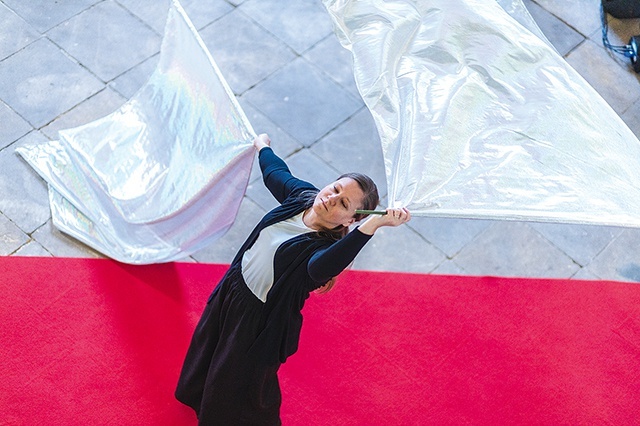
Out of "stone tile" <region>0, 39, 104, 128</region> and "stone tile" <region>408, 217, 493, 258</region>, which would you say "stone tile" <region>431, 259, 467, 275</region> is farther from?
"stone tile" <region>0, 39, 104, 128</region>

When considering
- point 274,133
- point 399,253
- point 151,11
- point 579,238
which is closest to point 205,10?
point 151,11

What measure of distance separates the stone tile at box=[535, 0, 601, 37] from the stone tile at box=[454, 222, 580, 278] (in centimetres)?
158

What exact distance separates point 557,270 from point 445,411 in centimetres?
95

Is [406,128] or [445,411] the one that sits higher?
[406,128]


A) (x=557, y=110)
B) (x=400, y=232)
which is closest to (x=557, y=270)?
(x=400, y=232)

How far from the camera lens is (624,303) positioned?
3.69 m

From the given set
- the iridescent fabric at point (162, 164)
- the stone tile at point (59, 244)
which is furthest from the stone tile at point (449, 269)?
the stone tile at point (59, 244)

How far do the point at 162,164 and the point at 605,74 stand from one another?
2.58 metres

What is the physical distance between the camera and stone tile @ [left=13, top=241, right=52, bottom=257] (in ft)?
11.6

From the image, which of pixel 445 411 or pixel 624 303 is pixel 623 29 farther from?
pixel 445 411

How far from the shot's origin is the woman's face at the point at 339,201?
2.52 metres

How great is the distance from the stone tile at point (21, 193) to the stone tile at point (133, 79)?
1.91 ft

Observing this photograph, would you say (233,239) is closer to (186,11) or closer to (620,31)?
(186,11)

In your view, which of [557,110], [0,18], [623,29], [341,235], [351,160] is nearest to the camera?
[341,235]
